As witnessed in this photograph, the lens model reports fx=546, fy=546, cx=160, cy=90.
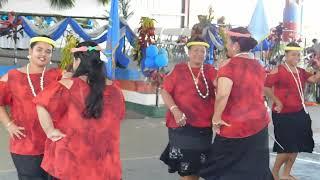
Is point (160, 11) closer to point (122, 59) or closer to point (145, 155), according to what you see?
point (122, 59)

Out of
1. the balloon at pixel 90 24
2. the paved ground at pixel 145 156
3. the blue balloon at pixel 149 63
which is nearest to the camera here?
the paved ground at pixel 145 156

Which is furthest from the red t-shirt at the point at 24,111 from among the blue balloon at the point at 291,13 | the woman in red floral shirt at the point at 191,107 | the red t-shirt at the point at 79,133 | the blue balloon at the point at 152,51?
the blue balloon at the point at 291,13

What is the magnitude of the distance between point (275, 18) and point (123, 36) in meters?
15.1

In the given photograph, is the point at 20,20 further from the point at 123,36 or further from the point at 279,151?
the point at 279,151

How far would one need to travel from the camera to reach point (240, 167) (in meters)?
4.64

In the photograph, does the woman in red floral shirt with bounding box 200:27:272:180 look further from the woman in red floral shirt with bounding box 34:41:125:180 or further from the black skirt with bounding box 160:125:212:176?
the woman in red floral shirt with bounding box 34:41:125:180

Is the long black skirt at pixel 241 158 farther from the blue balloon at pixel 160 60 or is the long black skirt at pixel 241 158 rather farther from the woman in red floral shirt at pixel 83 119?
the blue balloon at pixel 160 60

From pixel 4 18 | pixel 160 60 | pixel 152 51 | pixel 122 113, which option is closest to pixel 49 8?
pixel 4 18

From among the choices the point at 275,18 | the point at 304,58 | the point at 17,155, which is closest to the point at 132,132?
the point at 17,155

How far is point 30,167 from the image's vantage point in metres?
4.13

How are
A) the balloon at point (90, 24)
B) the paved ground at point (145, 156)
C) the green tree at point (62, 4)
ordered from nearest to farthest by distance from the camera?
the paved ground at point (145, 156)
the balloon at point (90, 24)
the green tree at point (62, 4)

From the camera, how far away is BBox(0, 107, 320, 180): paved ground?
6516 mm

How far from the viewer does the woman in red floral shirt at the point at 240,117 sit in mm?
4496

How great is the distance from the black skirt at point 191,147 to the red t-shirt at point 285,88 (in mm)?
1373
